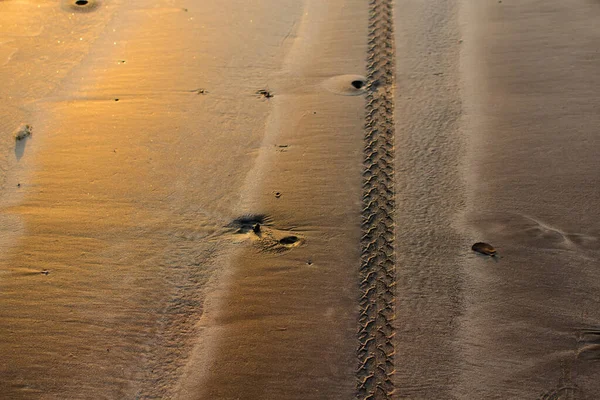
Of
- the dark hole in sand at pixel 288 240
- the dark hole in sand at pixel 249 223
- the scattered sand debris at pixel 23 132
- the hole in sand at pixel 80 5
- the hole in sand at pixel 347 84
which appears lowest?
the dark hole in sand at pixel 288 240

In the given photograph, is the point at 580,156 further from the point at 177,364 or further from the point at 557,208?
the point at 177,364

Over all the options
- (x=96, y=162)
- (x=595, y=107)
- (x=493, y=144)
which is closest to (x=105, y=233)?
(x=96, y=162)

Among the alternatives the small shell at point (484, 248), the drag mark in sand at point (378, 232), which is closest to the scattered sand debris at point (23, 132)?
the drag mark in sand at point (378, 232)

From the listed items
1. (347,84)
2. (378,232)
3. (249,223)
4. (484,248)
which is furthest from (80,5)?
(484,248)

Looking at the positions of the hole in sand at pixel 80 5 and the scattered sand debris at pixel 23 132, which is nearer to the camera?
the scattered sand debris at pixel 23 132

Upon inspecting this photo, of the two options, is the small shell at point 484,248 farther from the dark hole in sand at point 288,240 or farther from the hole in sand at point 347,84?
the hole in sand at point 347,84

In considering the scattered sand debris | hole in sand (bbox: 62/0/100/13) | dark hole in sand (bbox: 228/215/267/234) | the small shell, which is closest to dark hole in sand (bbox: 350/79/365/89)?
dark hole in sand (bbox: 228/215/267/234)
